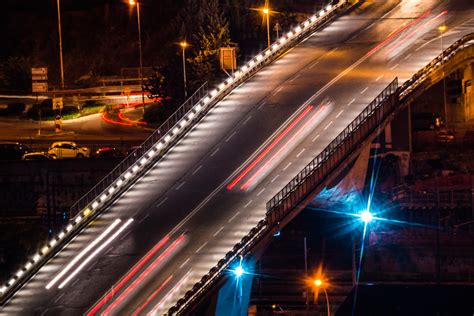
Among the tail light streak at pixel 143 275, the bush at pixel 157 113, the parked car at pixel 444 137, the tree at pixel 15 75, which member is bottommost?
the tail light streak at pixel 143 275

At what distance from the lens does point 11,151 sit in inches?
4070

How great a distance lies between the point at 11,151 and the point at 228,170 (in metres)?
24.5

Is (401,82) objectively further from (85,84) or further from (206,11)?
(85,84)

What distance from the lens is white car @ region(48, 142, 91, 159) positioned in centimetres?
10450

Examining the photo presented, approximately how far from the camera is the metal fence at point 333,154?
7869cm

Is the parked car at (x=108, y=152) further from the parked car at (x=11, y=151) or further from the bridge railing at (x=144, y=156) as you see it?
the bridge railing at (x=144, y=156)

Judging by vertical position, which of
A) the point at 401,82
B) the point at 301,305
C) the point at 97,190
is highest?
the point at 401,82

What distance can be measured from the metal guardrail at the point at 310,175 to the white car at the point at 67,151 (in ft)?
82.0

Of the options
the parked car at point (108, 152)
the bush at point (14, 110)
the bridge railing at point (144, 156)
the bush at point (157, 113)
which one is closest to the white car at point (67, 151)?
the parked car at point (108, 152)

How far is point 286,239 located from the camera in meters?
96.0

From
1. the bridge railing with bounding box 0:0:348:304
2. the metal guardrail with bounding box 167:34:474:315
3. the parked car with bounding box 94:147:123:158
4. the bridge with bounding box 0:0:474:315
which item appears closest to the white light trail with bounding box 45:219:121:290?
the bridge with bounding box 0:0:474:315

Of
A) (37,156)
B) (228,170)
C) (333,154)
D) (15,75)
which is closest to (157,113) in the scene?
(37,156)

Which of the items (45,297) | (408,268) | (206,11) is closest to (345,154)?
(408,268)

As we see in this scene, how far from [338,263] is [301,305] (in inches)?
309
